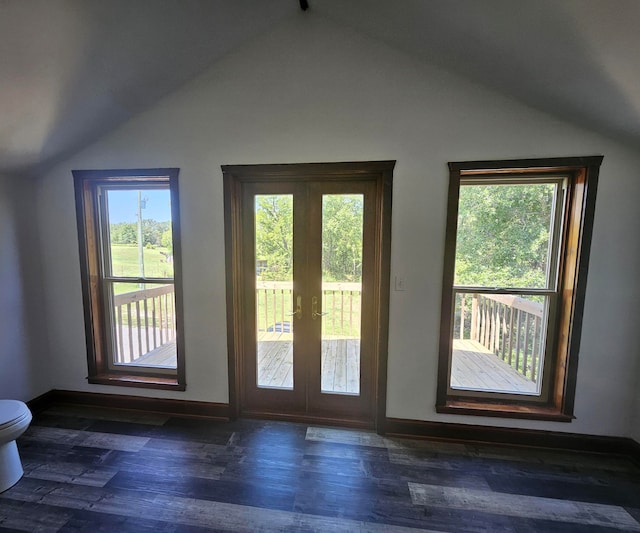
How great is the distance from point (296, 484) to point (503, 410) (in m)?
1.69

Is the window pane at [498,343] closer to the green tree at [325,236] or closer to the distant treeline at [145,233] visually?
the green tree at [325,236]

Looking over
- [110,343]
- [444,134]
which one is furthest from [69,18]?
[110,343]

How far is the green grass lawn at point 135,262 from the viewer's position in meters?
2.58

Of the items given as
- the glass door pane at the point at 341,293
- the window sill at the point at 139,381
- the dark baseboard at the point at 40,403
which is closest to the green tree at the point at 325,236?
the glass door pane at the point at 341,293

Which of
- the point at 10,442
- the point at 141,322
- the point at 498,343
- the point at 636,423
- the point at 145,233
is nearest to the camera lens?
the point at 10,442

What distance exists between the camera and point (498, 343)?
2.38m

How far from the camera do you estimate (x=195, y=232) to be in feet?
7.82

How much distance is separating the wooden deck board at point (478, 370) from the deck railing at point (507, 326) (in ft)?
0.18

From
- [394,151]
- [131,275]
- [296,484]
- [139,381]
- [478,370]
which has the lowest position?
[296,484]

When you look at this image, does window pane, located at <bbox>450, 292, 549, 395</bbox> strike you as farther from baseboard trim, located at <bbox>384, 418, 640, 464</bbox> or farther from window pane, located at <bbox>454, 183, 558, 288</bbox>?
baseboard trim, located at <bbox>384, 418, 640, 464</bbox>

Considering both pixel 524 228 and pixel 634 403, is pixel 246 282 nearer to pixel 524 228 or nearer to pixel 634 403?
pixel 524 228

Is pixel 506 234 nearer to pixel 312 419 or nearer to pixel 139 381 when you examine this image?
pixel 312 419

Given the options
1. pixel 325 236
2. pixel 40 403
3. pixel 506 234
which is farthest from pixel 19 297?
pixel 506 234

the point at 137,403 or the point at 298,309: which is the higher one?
the point at 298,309
